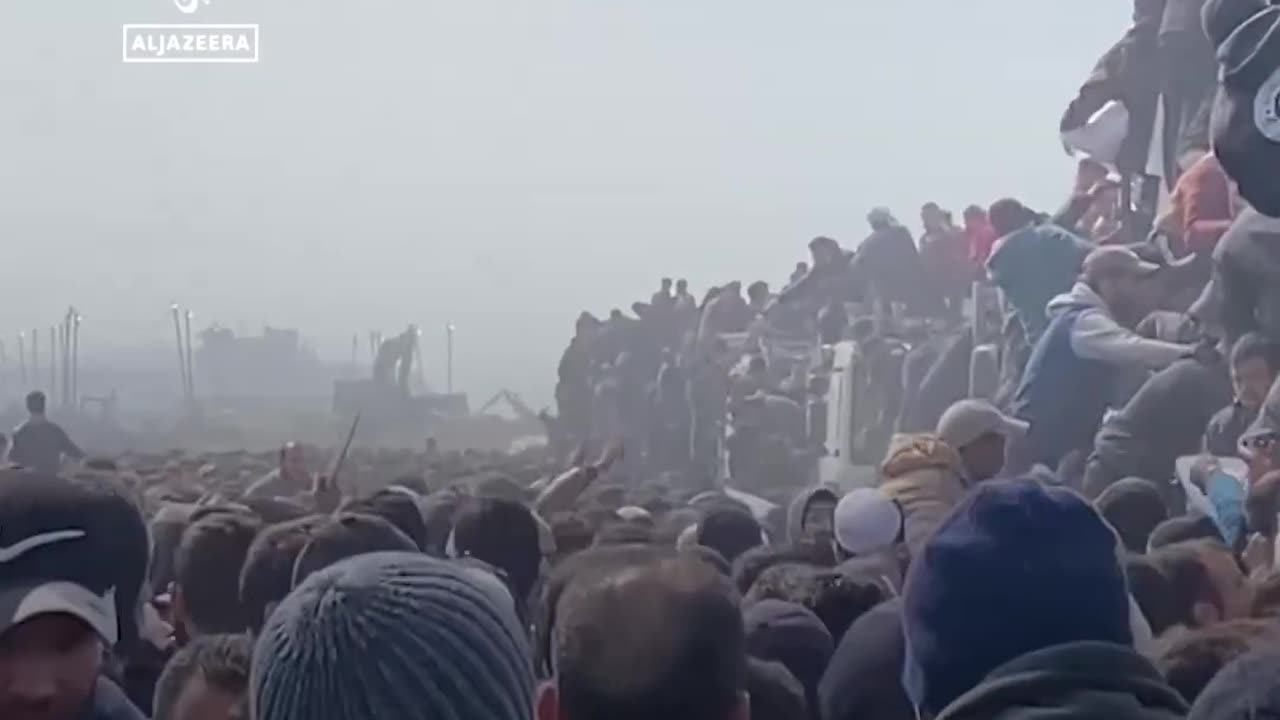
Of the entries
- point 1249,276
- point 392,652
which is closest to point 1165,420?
point 1249,276

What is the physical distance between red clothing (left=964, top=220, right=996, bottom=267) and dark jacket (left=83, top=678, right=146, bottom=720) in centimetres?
962

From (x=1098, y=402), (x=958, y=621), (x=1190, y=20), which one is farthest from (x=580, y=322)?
(x=958, y=621)

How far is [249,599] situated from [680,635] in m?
1.87

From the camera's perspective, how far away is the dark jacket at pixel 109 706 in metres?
2.87

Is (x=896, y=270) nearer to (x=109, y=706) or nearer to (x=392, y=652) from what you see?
(x=109, y=706)

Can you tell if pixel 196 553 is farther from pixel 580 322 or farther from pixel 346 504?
pixel 580 322

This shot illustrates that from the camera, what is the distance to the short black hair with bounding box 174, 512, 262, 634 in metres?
4.24

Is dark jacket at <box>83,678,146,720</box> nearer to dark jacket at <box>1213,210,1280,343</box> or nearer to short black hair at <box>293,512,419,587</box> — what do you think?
short black hair at <box>293,512,419,587</box>

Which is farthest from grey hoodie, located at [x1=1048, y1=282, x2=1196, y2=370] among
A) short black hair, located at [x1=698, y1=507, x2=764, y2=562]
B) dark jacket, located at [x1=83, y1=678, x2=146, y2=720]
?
dark jacket, located at [x1=83, y1=678, x2=146, y2=720]

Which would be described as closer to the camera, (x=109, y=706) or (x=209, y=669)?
(x=109, y=706)

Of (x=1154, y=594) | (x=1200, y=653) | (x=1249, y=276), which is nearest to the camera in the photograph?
(x=1200, y=653)

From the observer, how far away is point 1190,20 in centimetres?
951

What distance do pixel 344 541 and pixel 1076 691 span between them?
202 cm

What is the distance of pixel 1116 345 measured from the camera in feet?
24.2
